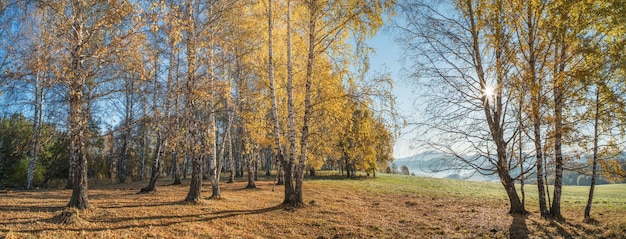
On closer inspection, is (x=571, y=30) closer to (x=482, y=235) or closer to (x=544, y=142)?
(x=544, y=142)

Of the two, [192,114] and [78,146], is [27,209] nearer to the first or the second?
[78,146]

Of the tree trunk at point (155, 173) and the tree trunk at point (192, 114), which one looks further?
the tree trunk at point (155, 173)

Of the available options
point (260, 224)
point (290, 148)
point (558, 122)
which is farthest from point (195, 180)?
point (558, 122)

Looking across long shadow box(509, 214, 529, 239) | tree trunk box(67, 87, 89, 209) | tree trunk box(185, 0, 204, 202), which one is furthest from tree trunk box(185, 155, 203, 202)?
long shadow box(509, 214, 529, 239)

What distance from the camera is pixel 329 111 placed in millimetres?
13469

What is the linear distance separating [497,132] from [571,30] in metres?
4.04

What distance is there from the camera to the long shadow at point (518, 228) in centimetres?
850

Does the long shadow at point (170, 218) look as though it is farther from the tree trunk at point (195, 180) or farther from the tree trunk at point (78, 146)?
the tree trunk at point (195, 180)

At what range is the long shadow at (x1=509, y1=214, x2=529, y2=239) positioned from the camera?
8500 millimetres

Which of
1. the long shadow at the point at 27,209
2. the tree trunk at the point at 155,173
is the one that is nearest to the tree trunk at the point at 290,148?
the long shadow at the point at 27,209

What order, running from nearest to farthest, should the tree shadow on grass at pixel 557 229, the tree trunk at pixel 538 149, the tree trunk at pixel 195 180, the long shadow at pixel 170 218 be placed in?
the long shadow at pixel 170 218 → the tree shadow on grass at pixel 557 229 → the tree trunk at pixel 538 149 → the tree trunk at pixel 195 180

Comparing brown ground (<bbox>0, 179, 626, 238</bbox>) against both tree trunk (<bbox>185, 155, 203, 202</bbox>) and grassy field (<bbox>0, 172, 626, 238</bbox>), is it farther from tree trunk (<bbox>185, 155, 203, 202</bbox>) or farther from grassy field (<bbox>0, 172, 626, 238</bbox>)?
tree trunk (<bbox>185, 155, 203, 202</bbox>)

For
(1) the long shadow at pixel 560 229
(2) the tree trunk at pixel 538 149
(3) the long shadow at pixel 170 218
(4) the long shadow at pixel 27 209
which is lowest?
(1) the long shadow at pixel 560 229

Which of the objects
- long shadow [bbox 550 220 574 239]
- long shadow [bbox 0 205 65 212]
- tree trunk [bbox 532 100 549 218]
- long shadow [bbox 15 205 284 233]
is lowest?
long shadow [bbox 550 220 574 239]
